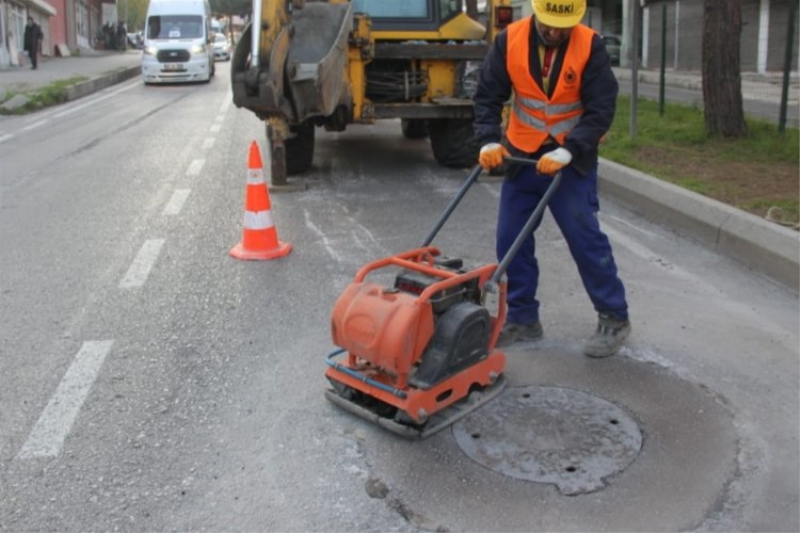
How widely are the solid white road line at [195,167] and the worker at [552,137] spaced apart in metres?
5.98

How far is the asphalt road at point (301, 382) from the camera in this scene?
3.12m

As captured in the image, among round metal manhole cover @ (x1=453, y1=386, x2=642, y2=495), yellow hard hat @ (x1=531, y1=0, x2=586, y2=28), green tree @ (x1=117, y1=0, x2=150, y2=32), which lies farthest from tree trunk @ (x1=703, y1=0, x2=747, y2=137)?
green tree @ (x1=117, y1=0, x2=150, y2=32)

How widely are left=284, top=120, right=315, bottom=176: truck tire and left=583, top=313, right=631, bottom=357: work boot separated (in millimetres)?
5225

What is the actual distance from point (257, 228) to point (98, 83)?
2036 centimetres

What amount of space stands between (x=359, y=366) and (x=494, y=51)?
1.81m

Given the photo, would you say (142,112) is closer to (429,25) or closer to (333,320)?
(429,25)

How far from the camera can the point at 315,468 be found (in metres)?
3.37

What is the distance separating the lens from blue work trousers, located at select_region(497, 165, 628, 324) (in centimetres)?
432

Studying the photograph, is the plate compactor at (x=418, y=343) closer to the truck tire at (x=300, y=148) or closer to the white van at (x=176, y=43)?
the truck tire at (x=300, y=148)

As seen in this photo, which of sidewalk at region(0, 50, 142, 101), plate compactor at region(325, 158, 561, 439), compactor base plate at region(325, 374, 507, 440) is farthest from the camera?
sidewalk at region(0, 50, 142, 101)

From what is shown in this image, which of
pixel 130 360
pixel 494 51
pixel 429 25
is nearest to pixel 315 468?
pixel 130 360

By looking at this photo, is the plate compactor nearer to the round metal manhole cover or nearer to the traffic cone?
the round metal manhole cover

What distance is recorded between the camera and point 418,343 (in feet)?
11.5

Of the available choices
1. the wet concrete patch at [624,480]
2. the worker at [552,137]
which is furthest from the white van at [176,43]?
the wet concrete patch at [624,480]
